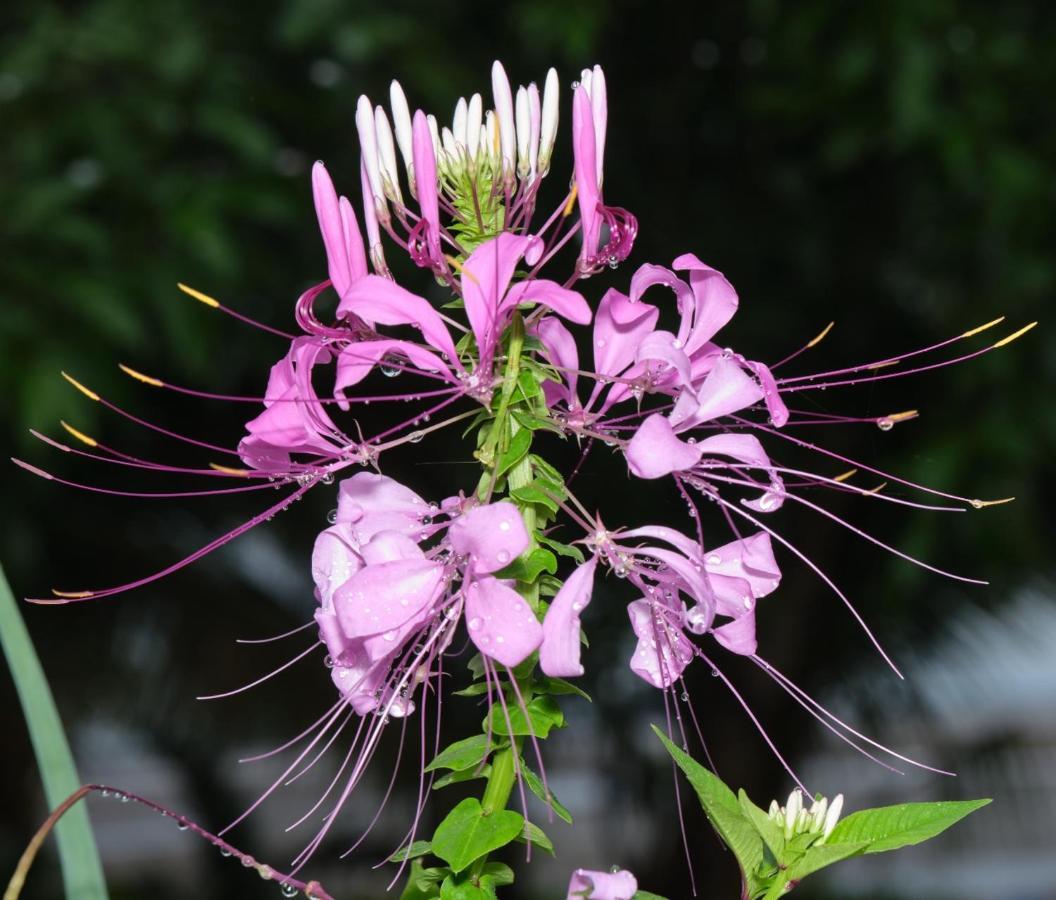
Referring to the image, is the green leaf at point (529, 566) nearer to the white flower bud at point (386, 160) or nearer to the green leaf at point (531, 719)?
the green leaf at point (531, 719)

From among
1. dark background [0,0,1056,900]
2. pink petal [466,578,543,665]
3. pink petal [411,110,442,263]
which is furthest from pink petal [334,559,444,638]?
dark background [0,0,1056,900]

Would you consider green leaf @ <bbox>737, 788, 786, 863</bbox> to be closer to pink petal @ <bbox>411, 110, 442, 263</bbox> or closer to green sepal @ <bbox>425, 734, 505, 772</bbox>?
green sepal @ <bbox>425, 734, 505, 772</bbox>

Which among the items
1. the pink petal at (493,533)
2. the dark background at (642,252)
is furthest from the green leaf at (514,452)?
the dark background at (642,252)

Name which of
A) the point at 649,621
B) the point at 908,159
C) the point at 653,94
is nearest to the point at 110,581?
the point at 653,94

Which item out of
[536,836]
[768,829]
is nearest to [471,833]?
[536,836]

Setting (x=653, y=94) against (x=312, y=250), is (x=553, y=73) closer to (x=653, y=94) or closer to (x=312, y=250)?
(x=312, y=250)

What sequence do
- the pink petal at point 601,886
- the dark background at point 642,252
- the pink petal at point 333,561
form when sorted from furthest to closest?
the dark background at point 642,252 < the pink petal at point 333,561 < the pink petal at point 601,886

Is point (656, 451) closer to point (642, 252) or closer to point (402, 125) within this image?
point (402, 125)
